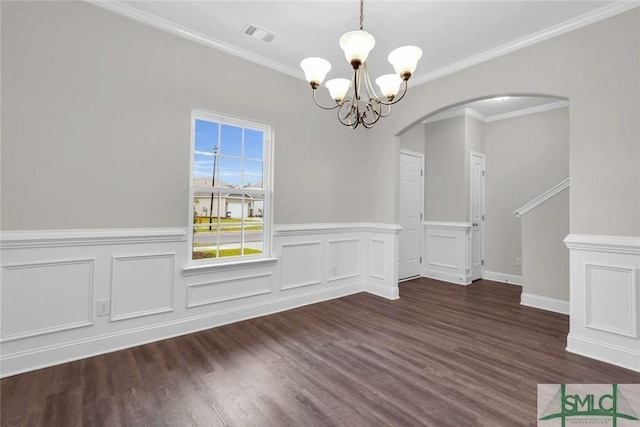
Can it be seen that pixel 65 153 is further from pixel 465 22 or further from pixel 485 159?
pixel 485 159

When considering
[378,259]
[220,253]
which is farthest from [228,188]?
[378,259]

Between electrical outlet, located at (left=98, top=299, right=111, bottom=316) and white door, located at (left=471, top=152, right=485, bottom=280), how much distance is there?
17.1ft

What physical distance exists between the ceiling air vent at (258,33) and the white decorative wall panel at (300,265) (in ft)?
7.41

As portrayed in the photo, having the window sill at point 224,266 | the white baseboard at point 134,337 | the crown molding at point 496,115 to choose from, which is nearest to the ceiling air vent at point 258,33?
the window sill at point 224,266

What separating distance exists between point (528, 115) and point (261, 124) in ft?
14.9

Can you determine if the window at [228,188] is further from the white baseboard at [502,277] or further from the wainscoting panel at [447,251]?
the white baseboard at [502,277]

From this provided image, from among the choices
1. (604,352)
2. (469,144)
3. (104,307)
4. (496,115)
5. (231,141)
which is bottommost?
(604,352)

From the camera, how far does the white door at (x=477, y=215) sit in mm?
5336

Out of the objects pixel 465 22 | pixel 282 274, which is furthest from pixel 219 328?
pixel 465 22

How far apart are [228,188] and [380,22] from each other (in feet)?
7.26

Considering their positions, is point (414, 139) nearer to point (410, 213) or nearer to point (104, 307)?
point (410, 213)

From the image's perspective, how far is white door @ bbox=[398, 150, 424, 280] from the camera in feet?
17.5

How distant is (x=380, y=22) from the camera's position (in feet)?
9.11

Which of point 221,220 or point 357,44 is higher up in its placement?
point 357,44
